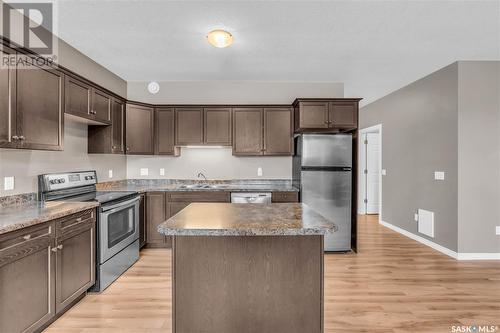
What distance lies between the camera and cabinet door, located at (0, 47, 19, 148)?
1.99 metres

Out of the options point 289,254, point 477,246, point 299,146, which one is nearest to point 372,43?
point 299,146

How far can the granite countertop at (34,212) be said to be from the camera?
1.73 m

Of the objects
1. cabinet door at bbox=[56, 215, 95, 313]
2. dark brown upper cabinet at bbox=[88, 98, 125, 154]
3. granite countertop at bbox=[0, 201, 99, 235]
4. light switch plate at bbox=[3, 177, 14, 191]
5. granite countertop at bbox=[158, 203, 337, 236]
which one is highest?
dark brown upper cabinet at bbox=[88, 98, 125, 154]

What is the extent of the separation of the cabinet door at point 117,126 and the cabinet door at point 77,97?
0.58 m

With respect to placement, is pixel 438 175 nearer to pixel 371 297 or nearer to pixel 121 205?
pixel 371 297

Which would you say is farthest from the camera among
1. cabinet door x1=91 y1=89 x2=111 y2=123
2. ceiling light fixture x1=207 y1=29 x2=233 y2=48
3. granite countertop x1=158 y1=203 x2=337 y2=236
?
cabinet door x1=91 y1=89 x2=111 y2=123

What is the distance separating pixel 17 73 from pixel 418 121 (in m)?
5.24

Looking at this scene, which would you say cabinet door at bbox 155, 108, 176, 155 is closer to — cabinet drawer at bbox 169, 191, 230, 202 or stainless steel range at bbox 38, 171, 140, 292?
cabinet drawer at bbox 169, 191, 230, 202

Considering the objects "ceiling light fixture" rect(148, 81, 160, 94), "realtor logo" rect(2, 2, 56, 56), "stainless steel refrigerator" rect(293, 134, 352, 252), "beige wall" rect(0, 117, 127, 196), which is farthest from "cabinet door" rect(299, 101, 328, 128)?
"realtor logo" rect(2, 2, 56, 56)

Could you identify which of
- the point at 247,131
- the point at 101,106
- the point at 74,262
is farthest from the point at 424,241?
the point at 101,106

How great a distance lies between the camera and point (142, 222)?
12.4 ft

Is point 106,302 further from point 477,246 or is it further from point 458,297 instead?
point 477,246

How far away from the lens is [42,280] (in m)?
1.94

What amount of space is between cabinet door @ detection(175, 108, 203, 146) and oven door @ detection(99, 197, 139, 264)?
4.09 feet
